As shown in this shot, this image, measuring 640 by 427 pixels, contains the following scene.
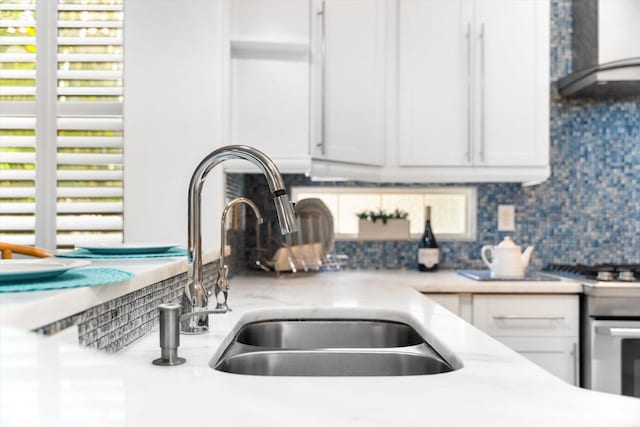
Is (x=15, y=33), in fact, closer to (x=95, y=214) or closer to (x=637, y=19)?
(x=95, y=214)

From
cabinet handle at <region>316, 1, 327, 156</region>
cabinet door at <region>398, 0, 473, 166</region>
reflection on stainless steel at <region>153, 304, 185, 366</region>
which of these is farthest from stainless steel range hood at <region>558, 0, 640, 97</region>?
reflection on stainless steel at <region>153, 304, 185, 366</region>

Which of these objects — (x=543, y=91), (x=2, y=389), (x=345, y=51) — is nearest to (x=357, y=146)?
(x=345, y=51)

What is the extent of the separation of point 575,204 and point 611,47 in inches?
31.4

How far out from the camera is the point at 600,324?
234 centimetres

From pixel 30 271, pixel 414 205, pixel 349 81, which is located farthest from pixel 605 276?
pixel 30 271

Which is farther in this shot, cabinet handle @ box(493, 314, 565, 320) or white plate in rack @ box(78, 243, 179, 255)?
cabinet handle @ box(493, 314, 565, 320)

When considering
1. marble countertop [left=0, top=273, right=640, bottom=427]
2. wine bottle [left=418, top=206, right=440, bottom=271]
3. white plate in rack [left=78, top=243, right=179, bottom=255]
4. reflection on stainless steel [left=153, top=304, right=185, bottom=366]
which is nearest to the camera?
marble countertop [left=0, top=273, right=640, bottom=427]

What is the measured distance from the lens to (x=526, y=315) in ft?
7.93

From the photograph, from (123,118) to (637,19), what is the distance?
2.30 meters

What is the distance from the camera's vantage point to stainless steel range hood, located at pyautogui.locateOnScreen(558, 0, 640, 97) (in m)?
2.66

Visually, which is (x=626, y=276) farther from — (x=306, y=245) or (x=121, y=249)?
(x=121, y=249)

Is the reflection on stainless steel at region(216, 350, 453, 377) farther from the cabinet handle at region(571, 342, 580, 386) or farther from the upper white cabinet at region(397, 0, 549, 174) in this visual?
the upper white cabinet at region(397, 0, 549, 174)

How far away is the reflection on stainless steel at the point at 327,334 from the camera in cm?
169

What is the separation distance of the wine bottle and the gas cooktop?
1.85 feet
